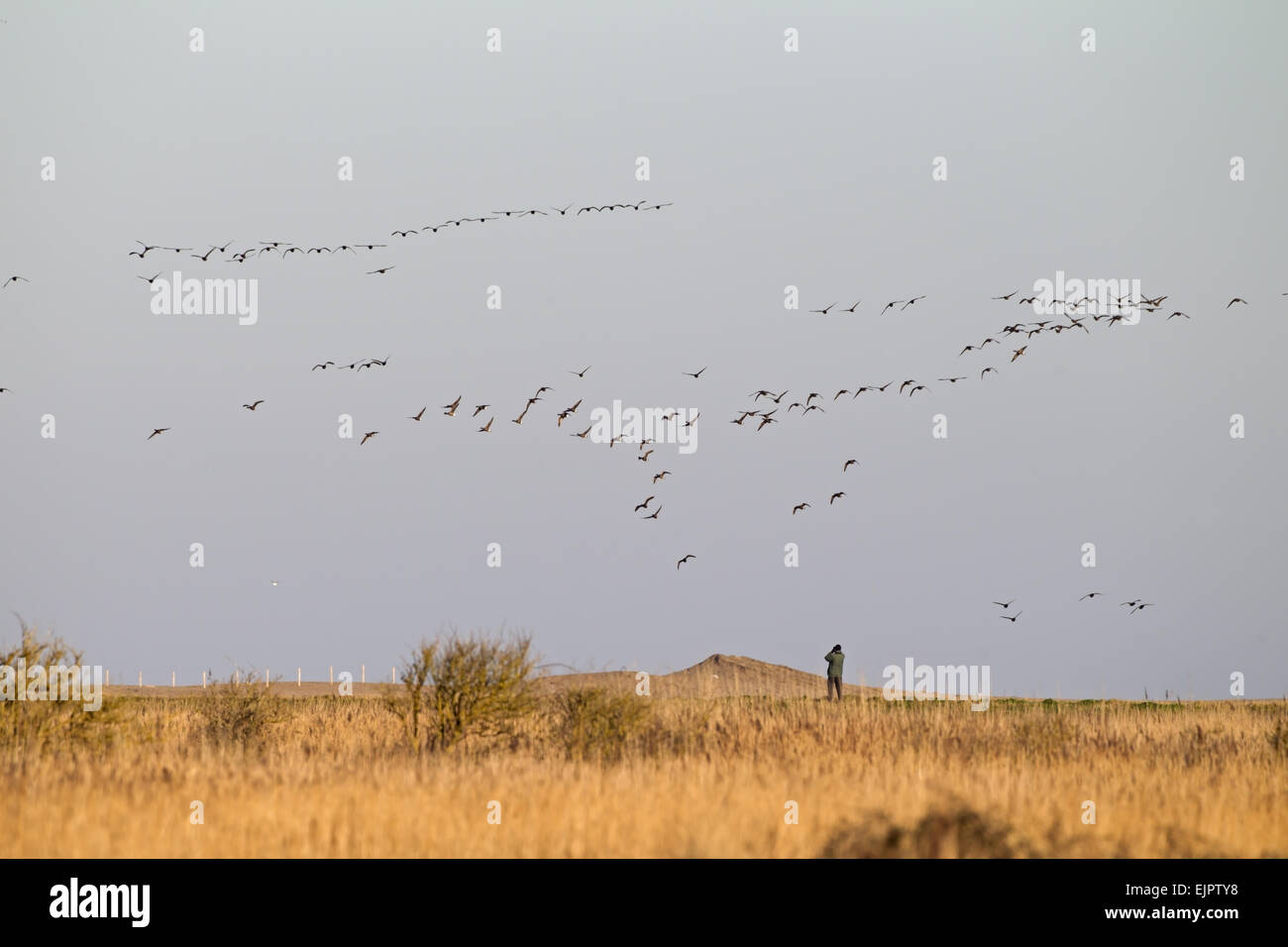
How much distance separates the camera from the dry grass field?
46.1 feet

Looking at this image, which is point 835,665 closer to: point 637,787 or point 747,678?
point 637,787

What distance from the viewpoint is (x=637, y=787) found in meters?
17.3

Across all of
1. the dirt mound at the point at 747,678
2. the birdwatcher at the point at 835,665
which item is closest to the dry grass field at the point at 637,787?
the birdwatcher at the point at 835,665

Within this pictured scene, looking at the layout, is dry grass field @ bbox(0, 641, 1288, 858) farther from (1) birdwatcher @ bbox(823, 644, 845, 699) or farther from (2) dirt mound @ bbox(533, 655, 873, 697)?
(2) dirt mound @ bbox(533, 655, 873, 697)

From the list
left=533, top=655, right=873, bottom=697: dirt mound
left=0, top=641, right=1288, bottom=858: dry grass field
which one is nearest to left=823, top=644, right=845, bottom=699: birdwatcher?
left=0, top=641, right=1288, bottom=858: dry grass field

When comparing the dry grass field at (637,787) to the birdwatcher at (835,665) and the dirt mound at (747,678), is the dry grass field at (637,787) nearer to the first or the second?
the birdwatcher at (835,665)

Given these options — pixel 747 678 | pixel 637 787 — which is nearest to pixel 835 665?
pixel 637 787

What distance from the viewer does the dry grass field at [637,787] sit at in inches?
554

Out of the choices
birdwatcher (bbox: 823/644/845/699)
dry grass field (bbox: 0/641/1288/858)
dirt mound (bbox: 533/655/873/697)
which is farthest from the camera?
dirt mound (bbox: 533/655/873/697)

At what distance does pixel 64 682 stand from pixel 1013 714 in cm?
2216

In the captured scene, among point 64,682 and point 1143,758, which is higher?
point 64,682
